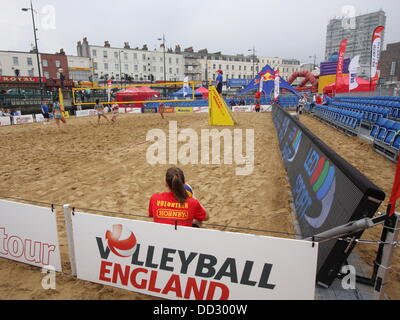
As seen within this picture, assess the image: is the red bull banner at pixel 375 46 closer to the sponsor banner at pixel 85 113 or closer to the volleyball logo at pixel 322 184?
the volleyball logo at pixel 322 184

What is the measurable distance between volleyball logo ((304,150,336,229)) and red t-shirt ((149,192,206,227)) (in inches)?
58.1

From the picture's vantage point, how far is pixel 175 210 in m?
2.78

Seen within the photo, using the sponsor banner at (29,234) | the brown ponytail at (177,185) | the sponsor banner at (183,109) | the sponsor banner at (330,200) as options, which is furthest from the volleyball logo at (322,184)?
the sponsor banner at (183,109)

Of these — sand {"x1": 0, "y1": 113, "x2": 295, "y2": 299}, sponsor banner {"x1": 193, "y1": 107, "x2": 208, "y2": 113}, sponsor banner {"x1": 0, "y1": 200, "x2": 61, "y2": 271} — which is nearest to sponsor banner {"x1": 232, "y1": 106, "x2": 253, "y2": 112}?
sponsor banner {"x1": 193, "y1": 107, "x2": 208, "y2": 113}

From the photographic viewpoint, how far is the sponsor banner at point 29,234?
3.13 metres

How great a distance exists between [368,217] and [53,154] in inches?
393

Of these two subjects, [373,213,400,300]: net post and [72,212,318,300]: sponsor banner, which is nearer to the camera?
[373,213,400,300]: net post

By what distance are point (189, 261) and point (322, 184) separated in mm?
2056

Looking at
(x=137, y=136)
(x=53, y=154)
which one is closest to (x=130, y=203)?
(x=53, y=154)

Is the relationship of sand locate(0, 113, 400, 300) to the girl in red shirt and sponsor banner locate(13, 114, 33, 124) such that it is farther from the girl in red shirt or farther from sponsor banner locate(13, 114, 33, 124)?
sponsor banner locate(13, 114, 33, 124)

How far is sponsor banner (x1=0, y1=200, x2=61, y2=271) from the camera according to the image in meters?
3.13

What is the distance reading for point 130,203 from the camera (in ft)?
17.5

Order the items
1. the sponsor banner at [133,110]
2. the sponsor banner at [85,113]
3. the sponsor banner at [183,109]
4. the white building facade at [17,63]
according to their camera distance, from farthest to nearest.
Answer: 1. the white building facade at [17,63]
2. the sponsor banner at [133,110]
3. the sponsor banner at [183,109]
4. the sponsor banner at [85,113]
